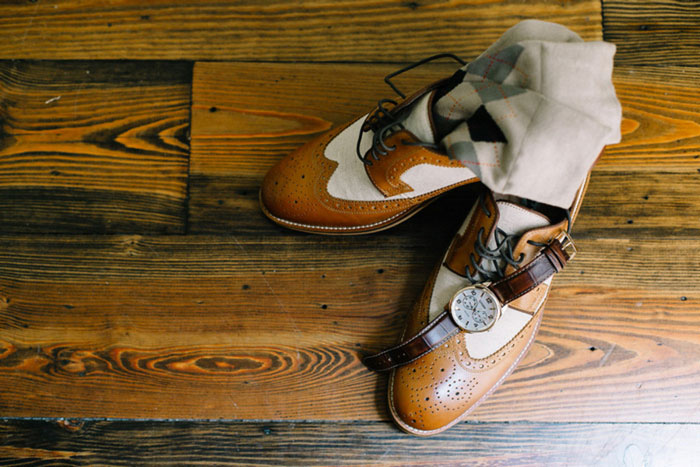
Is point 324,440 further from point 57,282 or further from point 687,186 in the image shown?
point 687,186

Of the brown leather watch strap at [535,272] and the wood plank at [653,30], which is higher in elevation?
the wood plank at [653,30]

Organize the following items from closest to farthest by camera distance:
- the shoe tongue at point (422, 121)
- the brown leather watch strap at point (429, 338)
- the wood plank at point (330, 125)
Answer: the shoe tongue at point (422, 121) < the brown leather watch strap at point (429, 338) < the wood plank at point (330, 125)

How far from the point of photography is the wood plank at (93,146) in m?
0.81

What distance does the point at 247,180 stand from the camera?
0.81 metres

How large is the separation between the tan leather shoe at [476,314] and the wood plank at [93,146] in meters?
0.45

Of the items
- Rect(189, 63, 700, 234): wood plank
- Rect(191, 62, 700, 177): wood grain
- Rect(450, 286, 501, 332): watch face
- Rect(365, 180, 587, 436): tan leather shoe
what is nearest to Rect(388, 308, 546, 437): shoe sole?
Rect(365, 180, 587, 436): tan leather shoe

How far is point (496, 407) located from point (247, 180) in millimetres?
555

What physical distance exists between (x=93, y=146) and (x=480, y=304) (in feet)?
→ 2.29

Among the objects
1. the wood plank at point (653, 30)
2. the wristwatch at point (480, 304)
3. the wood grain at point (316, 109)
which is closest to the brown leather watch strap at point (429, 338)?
the wristwatch at point (480, 304)

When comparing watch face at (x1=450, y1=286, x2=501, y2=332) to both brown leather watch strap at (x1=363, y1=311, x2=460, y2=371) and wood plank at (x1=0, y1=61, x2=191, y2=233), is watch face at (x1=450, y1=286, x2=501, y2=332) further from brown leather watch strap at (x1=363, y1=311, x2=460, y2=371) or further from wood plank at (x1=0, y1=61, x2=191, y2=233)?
wood plank at (x1=0, y1=61, x2=191, y2=233)

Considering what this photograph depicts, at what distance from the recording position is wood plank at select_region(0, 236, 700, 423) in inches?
30.2

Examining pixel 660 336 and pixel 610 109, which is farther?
pixel 660 336

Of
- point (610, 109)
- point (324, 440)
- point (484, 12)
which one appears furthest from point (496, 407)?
point (484, 12)

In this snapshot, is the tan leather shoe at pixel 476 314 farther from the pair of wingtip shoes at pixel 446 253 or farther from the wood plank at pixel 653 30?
the wood plank at pixel 653 30
